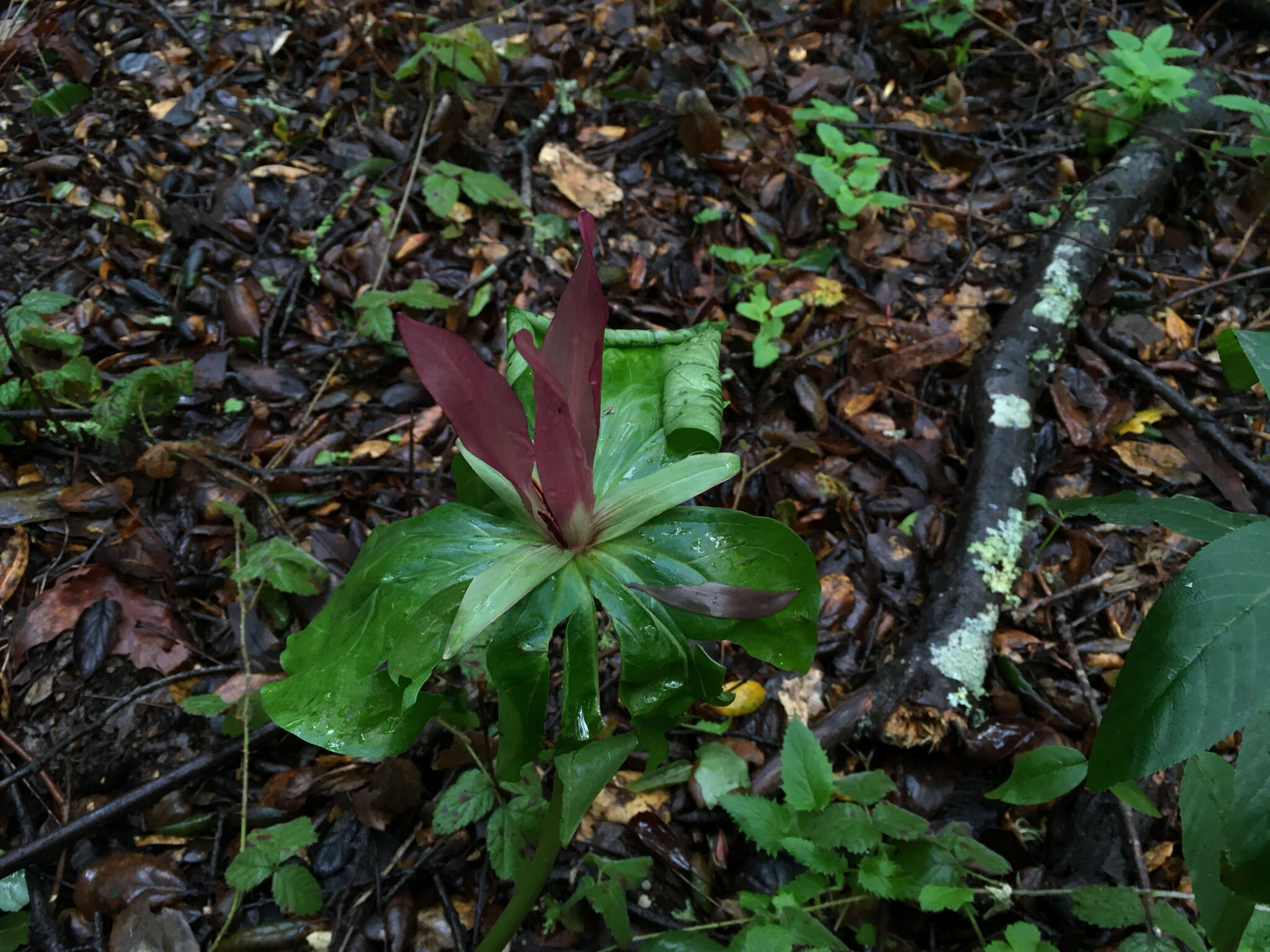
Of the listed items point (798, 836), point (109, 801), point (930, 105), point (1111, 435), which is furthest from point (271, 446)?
point (930, 105)

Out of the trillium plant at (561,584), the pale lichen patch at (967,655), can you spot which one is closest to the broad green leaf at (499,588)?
the trillium plant at (561,584)

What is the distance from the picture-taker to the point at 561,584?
1134 mm

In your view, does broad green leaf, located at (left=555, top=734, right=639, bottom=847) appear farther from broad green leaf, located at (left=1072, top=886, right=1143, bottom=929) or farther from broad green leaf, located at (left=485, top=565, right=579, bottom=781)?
broad green leaf, located at (left=1072, top=886, right=1143, bottom=929)

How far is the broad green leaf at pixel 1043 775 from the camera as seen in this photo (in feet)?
4.56

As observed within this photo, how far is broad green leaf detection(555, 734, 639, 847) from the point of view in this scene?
0.99 m

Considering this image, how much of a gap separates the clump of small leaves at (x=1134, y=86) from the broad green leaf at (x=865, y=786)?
298 centimetres

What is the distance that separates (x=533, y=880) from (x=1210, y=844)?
1.04 metres

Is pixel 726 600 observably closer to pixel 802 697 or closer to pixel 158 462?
pixel 802 697

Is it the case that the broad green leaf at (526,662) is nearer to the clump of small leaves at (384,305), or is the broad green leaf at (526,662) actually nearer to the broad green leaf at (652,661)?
the broad green leaf at (652,661)

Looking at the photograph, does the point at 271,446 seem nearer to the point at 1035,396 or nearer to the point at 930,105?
the point at 1035,396

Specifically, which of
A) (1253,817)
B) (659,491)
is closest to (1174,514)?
(1253,817)

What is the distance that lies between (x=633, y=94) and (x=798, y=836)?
3.30 meters

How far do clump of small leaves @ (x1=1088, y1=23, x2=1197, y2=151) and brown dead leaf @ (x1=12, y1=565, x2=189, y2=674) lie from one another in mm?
3890

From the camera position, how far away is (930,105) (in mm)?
3646
